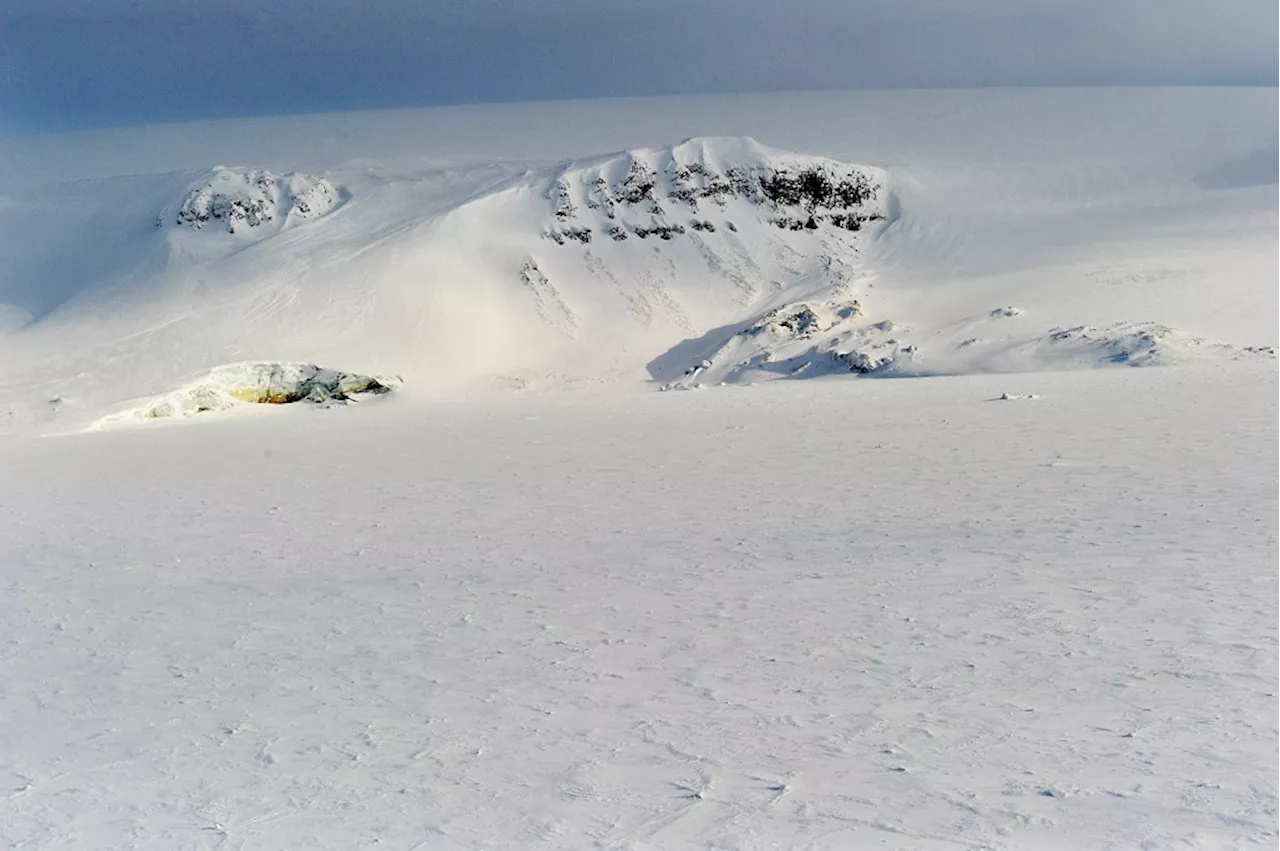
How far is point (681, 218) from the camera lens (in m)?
42.4

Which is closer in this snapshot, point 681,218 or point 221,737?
point 221,737

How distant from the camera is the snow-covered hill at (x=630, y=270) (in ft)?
A: 92.2

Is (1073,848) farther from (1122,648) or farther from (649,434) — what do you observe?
(649,434)

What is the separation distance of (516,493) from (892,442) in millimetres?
4692

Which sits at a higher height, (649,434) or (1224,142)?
(1224,142)

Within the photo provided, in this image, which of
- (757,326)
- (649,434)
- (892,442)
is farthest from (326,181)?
(892,442)

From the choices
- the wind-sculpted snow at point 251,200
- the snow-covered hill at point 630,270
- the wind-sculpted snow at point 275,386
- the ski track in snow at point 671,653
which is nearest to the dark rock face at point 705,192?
the snow-covered hill at point 630,270

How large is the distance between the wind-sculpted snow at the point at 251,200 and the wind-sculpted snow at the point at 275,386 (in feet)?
60.1

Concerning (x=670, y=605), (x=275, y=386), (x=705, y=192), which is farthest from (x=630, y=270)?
(x=670, y=605)

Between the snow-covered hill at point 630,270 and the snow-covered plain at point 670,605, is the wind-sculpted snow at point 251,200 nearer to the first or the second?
the snow-covered hill at point 630,270

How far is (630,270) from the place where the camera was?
134 ft

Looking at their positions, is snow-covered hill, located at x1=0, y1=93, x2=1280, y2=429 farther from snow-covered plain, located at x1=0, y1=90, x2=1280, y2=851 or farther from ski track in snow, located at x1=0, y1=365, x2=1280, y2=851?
ski track in snow, located at x1=0, y1=365, x2=1280, y2=851

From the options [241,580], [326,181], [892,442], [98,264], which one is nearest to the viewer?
[241,580]

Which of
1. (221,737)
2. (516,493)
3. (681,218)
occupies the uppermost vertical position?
(681,218)
